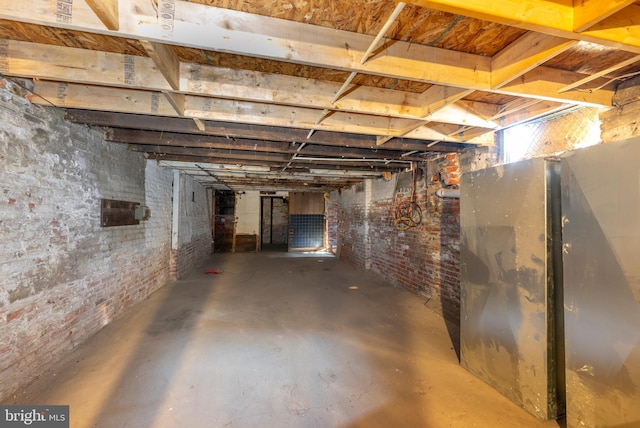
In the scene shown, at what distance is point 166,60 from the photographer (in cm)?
153

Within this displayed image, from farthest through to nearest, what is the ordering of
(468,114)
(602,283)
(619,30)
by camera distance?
1. (468,114)
2. (602,283)
3. (619,30)

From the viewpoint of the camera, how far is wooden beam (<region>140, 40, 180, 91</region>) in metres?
1.36

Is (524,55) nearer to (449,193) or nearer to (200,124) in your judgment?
(449,193)

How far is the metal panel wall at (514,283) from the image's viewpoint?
64.7 inches

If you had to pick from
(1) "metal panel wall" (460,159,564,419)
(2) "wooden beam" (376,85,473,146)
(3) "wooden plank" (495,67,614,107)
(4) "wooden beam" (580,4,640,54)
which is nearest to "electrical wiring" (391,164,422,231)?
(1) "metal panel wall" (460,159,564,419)

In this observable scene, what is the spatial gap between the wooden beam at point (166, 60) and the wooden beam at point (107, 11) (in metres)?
0.12

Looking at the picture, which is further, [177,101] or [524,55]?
[177,101]

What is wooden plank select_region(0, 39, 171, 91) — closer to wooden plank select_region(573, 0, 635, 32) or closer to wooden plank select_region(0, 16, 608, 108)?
wooden plank select_region(0, 16, 608, 108)

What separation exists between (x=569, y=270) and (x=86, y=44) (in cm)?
332

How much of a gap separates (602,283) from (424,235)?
2585mm

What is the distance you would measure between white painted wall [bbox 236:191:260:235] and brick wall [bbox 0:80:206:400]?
5.79m

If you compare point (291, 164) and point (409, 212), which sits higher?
point (291, 164)

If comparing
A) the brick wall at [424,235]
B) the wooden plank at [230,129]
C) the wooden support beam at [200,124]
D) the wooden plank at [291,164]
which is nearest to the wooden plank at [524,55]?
the wooden plank at [230,129]

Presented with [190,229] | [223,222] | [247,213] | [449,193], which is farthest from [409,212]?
[223,222]
